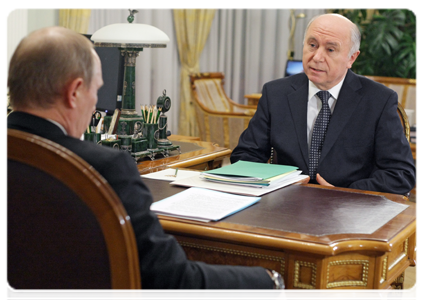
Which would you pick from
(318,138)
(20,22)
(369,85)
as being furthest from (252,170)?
(20,22)

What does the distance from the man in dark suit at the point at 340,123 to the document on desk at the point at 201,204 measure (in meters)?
0.72

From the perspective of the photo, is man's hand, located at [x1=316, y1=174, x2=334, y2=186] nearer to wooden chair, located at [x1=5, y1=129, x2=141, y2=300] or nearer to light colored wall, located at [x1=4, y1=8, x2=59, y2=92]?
wooden chair, located at [x1=5, y1=129, x2=141, y2=300]

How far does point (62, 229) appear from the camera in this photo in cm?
98

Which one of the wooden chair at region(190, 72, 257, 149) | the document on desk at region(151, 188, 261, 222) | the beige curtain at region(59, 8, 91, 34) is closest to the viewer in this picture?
the document on desk at region(151, 188, 261, 222)

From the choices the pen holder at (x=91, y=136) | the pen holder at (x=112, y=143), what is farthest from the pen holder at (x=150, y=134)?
the pen holder at (x=91, y=136)

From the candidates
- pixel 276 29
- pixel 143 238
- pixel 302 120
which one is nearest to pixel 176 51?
pixel 276 29

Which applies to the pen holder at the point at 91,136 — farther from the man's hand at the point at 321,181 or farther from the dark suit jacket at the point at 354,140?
the man's hand at the point at 321,181

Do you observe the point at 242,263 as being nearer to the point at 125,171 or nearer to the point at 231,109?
the point at 125,171

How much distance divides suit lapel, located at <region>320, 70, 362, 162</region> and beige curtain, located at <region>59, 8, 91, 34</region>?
3.38 m

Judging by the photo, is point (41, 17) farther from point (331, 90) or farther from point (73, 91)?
point (73, 91)

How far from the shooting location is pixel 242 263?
1.46m

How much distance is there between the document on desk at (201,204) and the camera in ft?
4.96

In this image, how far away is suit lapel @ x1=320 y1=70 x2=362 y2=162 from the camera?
238 centimetres

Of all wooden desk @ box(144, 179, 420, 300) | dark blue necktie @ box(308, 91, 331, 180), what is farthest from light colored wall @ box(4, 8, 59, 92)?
wooden desk @ box(144, 179, 420, 300)
